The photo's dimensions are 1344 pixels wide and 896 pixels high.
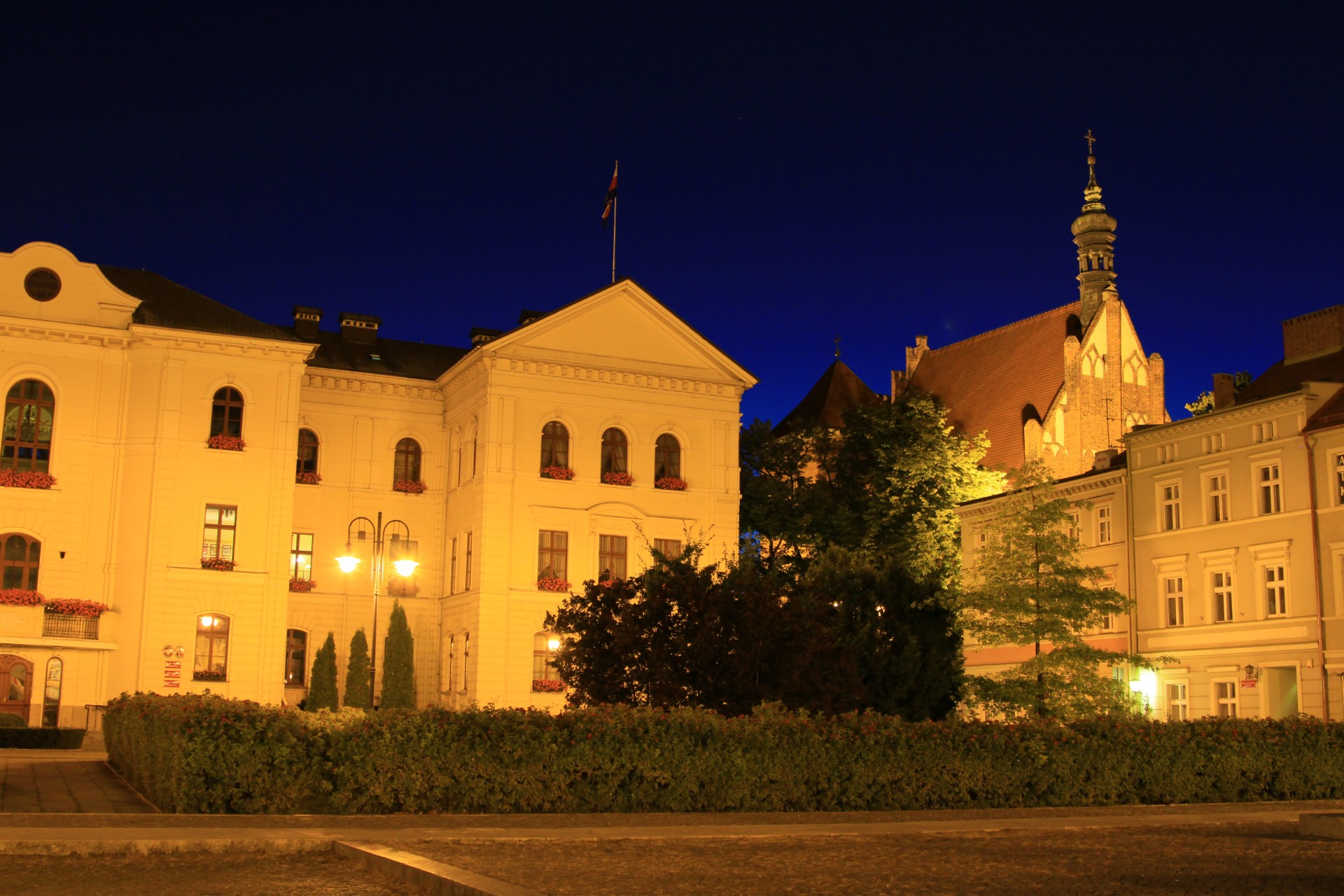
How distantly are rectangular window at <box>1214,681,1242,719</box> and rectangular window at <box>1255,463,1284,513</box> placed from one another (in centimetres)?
496

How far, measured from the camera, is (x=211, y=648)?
41812 mm

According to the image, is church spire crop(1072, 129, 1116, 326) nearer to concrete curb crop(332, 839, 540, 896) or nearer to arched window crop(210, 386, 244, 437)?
arched window crop(210, 386, 244, 437)

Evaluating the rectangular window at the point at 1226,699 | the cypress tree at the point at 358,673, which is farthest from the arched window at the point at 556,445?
the rectangular window at the point at 1226,699

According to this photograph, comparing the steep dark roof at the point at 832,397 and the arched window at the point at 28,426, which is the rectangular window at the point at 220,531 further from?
the steep dark roof at the point at 832,397

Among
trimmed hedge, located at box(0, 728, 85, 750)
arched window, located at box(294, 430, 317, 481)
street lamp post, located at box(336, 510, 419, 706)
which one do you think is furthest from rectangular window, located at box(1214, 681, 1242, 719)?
trimmed hedge, located at box(0, 728, 85, 750)

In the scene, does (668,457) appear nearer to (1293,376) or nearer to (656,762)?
(1293,376)

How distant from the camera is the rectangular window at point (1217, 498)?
4106cm

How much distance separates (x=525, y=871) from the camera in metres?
12.6

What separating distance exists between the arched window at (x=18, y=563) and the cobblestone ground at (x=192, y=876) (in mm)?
29568

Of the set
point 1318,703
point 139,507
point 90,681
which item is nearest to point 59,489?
point 139,507

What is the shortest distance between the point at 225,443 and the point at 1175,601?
28526 millimetres

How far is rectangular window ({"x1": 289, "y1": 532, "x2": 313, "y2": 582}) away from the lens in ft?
155

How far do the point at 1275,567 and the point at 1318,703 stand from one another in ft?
13.0

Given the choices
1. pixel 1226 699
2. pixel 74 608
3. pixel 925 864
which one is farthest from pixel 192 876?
pixel 1226 699
